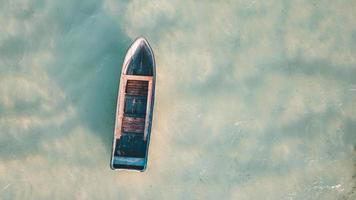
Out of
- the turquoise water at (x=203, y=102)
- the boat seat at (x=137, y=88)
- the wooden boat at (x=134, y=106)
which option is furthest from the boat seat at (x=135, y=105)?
the turquoise water at (x=203, y=102)

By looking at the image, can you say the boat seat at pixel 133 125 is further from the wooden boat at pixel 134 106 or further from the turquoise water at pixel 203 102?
the turquoise water at pixel 203 102

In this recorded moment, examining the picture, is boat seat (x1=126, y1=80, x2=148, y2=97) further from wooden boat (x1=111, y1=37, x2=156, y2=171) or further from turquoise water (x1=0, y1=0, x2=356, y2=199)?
turquoise water (x1=0, y1=0, x2=356, y2=199)

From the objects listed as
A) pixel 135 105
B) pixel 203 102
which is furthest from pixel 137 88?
pixel 203 102

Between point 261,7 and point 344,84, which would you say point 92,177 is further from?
point 344,84

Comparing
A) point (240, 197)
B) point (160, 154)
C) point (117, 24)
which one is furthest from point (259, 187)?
point (117, 24)

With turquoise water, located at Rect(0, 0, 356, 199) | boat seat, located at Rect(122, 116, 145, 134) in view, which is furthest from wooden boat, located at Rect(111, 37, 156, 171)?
turquoise water, located at Rect(0, 0, 356, 199)
